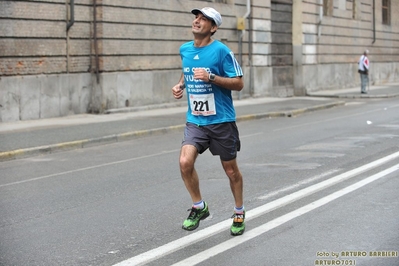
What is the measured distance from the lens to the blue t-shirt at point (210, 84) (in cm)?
688

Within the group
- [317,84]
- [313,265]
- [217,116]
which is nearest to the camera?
[313,265]

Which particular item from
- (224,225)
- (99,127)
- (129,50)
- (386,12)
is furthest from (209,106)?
(386,12)

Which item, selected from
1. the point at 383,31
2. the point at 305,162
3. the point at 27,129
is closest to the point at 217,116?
the point at 305,162

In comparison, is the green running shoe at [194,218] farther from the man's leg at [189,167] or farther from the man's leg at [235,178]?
the man's leg at [235,178]

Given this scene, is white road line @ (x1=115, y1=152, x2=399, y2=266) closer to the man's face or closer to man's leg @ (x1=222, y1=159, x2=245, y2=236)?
man's leg @ (x1=222, y1=159, x2=245, y2=236)

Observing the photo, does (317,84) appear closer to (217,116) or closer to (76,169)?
(76,169)

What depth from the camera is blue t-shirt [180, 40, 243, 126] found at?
22.6 ft

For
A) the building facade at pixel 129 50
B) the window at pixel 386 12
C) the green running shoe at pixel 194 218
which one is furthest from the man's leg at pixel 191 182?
the window at pixel 386 12

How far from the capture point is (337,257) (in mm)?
6051

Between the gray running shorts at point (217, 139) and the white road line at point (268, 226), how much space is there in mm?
707

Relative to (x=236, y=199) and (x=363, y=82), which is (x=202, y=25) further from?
(x=363, y=82)

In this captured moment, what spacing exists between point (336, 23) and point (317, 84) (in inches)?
148

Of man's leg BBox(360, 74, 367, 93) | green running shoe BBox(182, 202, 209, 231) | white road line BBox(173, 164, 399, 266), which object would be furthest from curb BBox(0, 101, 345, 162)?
man's leg BBox(360, 74, 367, 93)

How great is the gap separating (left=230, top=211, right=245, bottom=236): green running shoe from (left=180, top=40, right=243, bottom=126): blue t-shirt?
2.80 feet
